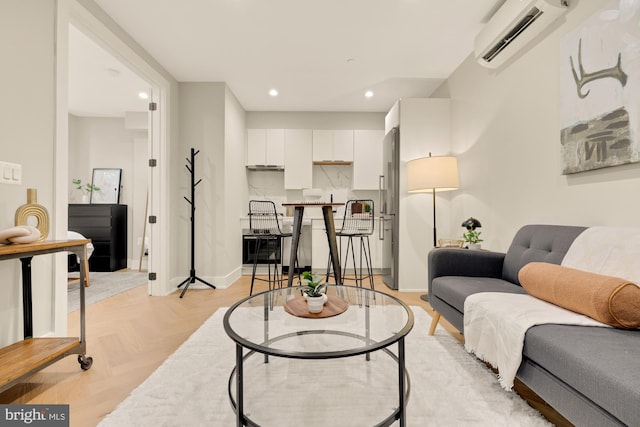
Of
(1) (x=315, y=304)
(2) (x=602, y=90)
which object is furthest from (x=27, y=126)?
(2) (x=602, y=90)

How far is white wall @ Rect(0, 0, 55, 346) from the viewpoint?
1716mm

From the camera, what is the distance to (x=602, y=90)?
168 cm

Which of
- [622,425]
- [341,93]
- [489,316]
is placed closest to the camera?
[622,425]

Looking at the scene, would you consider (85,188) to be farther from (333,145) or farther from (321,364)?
(321,364)

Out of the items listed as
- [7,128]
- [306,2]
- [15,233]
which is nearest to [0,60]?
[7,128]

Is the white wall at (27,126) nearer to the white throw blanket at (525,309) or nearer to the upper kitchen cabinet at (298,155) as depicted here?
the white throw blanket at (525,309)

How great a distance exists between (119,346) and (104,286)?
2.18 metres

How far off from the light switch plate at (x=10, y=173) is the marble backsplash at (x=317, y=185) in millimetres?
3439

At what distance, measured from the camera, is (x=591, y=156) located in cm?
177

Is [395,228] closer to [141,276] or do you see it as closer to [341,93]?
[341,93]

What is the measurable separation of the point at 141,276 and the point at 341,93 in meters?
3.93

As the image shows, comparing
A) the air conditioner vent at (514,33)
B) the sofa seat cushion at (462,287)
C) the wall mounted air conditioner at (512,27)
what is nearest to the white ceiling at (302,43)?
the wall mounted air conditioner at (512,27)

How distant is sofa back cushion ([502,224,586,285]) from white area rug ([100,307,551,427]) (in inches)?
26.6

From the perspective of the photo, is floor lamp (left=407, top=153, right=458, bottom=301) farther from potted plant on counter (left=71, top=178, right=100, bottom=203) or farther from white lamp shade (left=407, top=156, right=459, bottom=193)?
potted plant on counter (left=71, top=178, right=100, bottom=203)
